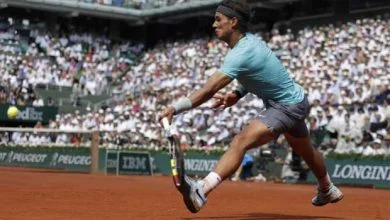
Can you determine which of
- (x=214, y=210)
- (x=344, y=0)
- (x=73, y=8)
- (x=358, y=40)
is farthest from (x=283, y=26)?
(x=214, y=210)

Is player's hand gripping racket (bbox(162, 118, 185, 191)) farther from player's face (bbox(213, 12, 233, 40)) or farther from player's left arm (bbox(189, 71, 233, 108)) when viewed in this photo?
player's face (bbox(213, 12, 233, 40))

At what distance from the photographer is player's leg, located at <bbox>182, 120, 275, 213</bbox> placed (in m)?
6.32

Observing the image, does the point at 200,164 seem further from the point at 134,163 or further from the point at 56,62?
the point at 56,62

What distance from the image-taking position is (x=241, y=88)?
7.61m

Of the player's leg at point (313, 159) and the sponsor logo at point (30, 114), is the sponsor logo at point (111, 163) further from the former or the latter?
the player's leg at point (313, 159)

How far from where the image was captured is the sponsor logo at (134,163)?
23.6 m

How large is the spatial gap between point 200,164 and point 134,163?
2.16m

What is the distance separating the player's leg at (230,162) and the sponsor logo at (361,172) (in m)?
→ 13.3

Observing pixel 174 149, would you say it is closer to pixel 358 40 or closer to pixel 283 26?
pixel 358 40

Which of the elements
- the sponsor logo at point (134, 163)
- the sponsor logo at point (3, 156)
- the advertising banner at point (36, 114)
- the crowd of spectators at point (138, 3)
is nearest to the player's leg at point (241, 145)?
the sponsor logo at point (134, 163)

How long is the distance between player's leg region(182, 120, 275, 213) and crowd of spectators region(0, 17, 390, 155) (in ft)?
44.9

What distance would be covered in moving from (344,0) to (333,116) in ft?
39.8

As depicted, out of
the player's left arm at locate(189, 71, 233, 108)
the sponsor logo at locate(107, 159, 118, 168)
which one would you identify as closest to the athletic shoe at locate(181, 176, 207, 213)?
the player's left arm at locate(189, 71, 233, 108)

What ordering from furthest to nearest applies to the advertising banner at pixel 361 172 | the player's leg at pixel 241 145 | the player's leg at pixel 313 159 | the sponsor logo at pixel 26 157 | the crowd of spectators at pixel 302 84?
the sponsor logo at pixel 26 157 → the crowd of spectators at pixel 302 84 → the advertising banner at pixel 361 172 → the player's leg at pixel 313 159 → the player's leg at pixel 241 145
